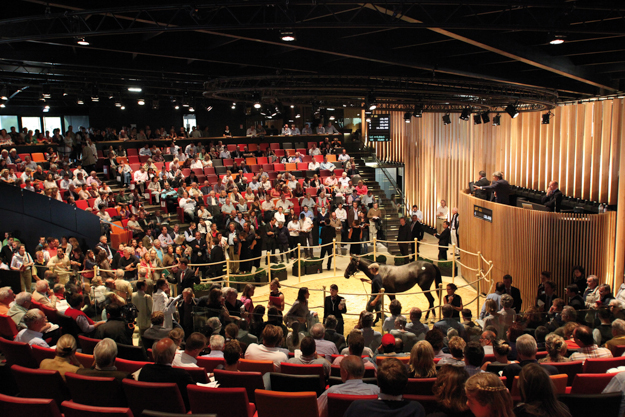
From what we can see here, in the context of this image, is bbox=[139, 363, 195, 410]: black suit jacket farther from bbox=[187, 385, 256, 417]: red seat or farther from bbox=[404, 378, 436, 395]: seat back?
bbox=[404, 378, 436, 395]: seat back

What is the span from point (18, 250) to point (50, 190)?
117 inches

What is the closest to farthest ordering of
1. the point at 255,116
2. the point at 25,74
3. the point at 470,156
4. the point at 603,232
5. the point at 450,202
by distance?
the point at 603,232 → the point at 25,74 → the point at 470,156 → the point at 450,202 → the point at 255,116

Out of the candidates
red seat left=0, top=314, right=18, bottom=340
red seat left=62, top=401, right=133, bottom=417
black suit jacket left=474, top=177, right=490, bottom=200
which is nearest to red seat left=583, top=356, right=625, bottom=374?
red seat left=62, top=401, right=133, bottom=417

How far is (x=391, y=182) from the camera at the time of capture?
875 inches

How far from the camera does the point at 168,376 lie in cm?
438

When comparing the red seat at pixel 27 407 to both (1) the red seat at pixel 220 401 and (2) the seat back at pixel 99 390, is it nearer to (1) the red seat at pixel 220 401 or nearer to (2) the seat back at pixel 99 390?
(2) the seat back at pixel 99 390

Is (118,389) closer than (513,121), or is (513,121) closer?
(118,389)

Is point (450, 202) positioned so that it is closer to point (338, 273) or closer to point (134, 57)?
point (338, 273)

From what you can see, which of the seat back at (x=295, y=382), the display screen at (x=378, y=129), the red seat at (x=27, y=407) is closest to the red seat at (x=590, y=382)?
the seat back at (x=295, y=382)

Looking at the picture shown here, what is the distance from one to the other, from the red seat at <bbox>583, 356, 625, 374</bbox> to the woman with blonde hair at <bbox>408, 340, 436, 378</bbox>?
5.39 ft

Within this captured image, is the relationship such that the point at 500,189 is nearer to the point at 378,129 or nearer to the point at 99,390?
the point at 378,129

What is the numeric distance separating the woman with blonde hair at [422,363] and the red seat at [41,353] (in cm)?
369

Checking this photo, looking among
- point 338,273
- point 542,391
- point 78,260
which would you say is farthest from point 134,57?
point 542,391

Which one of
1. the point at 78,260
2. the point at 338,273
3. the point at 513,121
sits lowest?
the point at 338,273
